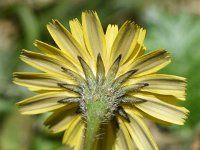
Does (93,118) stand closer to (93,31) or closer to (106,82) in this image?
(106,82)

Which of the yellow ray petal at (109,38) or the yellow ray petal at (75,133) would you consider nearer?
the yellow ray petal at (109,38)

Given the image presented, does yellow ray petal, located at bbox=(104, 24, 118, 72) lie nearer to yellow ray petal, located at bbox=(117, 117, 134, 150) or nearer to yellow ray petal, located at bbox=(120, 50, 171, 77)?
yellow ray petal, located at bbox=(120, 50, 171, 77)

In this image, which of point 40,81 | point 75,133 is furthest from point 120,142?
point 40,81

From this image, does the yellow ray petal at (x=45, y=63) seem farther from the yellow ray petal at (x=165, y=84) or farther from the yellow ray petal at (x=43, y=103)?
the yellow ray petal at (x=165, y=84)

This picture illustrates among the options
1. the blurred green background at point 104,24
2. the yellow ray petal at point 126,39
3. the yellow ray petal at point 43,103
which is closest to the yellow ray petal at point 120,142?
the yellow ray petal at point 43,103

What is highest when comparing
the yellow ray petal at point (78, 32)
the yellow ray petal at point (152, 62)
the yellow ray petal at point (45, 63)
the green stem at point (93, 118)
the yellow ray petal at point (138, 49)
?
the yellow ray petal at point (78, 32)

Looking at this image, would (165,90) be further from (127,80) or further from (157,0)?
(157,0)
